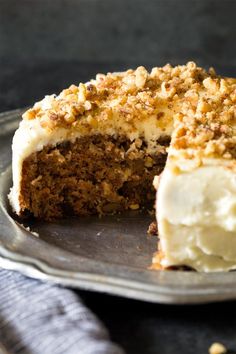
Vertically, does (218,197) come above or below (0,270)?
above

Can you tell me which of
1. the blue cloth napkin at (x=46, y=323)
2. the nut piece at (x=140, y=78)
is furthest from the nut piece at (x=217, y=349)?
the nut piece at (x=140, y=78)

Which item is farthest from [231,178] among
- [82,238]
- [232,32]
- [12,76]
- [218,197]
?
[232,32]

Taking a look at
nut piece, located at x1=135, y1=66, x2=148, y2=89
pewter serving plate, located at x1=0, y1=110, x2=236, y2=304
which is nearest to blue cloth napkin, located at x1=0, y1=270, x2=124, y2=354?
pewter serving plate, located at x1=0, y1=110, x2=236, y2=304

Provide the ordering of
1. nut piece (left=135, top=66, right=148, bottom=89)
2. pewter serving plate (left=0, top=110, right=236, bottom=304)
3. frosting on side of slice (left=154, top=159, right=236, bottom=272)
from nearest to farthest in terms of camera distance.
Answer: pewter serving plate (left=0, top=110, right=236, bottom=304) → frosting on side of slice (left=154, top=159, right=236, bottom=272) → nut piece (left=135, top=66, right=148, bottom=89)

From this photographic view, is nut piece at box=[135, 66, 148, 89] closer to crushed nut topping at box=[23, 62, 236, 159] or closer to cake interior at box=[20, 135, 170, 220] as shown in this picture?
crushed nut topping at box=[23, 62, 236, 159]

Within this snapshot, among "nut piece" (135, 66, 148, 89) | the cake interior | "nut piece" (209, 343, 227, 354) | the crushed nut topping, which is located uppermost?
"nut piece" (135, 66, 148, 89)

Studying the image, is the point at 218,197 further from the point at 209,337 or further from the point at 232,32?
the point at 232,32

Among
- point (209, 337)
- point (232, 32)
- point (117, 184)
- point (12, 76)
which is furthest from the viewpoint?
point (232, 32)

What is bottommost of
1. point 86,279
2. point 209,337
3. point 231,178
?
point 209,337
